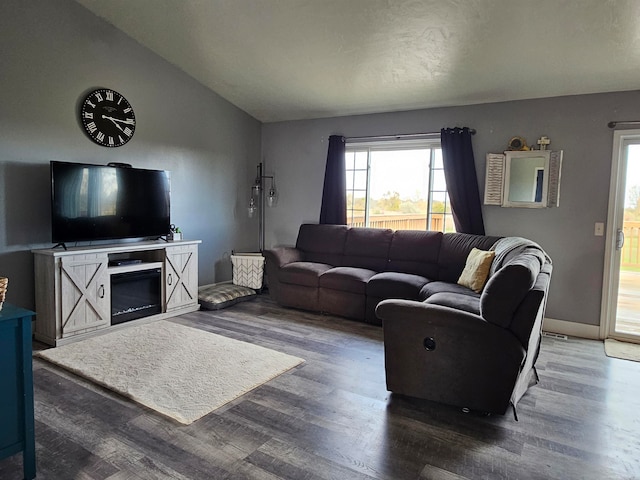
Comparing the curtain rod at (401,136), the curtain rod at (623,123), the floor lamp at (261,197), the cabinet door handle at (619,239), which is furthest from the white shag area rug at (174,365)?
the curtain rod at (623,123)

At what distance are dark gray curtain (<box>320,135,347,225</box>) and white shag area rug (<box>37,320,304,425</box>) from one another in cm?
235

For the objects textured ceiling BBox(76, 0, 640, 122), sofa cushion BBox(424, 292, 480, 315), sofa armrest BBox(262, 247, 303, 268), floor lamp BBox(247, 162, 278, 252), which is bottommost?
sofa cushion BBox(424, 292, 480, 315)

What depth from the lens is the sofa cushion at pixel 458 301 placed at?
119 inches

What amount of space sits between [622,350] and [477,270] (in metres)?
1.46

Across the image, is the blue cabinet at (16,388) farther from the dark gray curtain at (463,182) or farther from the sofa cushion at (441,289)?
the dark gray curtain at (463,182)

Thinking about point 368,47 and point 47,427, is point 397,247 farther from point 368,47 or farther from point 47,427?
point 47,427

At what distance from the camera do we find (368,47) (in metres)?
3.72

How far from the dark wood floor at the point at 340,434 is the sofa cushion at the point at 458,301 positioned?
2.21 feet

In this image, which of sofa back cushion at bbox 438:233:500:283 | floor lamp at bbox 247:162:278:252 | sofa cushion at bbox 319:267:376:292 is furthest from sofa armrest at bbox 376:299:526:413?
floor lamp at bbox 247:162:278:252

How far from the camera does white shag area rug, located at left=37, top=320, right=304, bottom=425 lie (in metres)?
2.59

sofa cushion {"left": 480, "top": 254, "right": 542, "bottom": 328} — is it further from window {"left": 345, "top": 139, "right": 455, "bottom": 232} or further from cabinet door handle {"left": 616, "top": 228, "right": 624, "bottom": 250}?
window {"left": 345, "top": 139, "right": 455, "bottom": 232}

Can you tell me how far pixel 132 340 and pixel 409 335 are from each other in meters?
2.46

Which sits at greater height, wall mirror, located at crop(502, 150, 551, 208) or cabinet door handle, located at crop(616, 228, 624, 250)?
wall mirror, located at crop(502, 150, 551, 208)

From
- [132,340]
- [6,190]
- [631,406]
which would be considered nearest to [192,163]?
[6,190]
